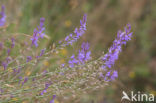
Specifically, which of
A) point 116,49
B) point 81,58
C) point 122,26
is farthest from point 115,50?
point 122,26

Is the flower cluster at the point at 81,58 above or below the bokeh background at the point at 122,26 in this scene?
below

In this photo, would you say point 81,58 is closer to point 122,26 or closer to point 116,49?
point 116,49

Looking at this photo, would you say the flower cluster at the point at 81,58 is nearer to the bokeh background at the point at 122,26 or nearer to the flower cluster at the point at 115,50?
the flower cluster at the point at 115,50

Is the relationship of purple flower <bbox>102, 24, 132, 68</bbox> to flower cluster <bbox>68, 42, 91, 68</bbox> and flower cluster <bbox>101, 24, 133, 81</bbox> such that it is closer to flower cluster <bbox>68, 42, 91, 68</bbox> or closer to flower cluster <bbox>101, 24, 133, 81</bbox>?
flower cluster <bbox>101, 24, 133, 81</bbox>

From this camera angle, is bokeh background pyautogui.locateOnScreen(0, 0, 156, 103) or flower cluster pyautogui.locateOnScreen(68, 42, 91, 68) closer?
flower cluster pyautogui.locateOnScreen(68, 42, 91, 68)

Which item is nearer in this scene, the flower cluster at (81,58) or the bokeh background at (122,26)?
the flower cluster at (81,58)

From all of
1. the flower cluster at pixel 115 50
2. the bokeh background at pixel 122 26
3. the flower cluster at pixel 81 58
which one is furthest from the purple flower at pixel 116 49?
the bokeh background at pixel 122 26

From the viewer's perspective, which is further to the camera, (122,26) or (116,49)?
(122,26)

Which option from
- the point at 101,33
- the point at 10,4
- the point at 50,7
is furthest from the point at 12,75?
the point at 101,33

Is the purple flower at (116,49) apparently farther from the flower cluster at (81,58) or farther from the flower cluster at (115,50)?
the flower cluster at (81,58)

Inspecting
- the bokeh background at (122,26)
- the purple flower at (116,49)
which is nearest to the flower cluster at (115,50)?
the purple flower at (116,49)

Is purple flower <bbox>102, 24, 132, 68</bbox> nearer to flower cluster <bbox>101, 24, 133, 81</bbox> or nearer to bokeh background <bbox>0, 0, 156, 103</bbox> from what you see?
flower cluster <bbox>101, 24, 133, 81</bbox>

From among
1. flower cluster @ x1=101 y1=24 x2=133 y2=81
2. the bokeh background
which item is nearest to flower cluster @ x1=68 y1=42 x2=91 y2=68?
flower cluster @ x1=101 y1=24 x2=133 y2=81

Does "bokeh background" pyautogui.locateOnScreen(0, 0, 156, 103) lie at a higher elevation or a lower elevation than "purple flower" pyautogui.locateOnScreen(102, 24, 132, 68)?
higher
